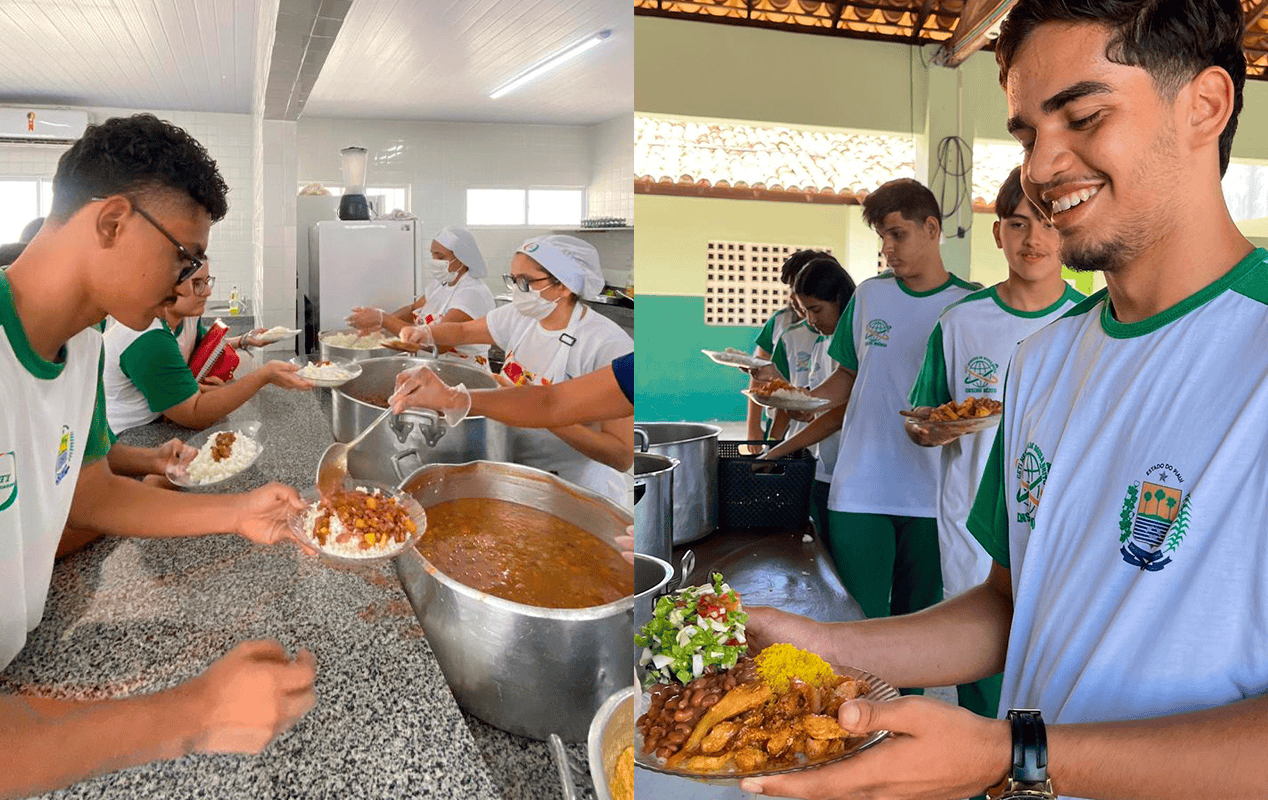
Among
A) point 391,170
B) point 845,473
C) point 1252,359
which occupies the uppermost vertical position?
point 391,170

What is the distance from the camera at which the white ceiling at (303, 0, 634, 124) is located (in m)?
0.49

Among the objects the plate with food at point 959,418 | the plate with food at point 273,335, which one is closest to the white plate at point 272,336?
the plate with food at point 273,335

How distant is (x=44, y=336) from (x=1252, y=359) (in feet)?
3.01

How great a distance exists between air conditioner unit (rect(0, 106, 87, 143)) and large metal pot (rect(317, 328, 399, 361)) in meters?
0.29

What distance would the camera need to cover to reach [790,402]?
980 mm

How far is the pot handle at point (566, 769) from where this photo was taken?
1.66 feet

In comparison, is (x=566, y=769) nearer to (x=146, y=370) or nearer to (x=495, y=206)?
(x=495, y=206)

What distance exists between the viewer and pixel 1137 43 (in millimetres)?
549

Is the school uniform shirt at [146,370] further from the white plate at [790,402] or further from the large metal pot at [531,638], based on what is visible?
the white plate at [790,402]

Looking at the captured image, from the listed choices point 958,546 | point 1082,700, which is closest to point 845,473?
point 958,546

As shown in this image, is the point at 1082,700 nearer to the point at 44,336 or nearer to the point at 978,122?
the point at 978,122

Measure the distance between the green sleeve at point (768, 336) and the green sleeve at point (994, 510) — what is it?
264mm

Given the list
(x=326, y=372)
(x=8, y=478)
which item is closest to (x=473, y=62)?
(x=326, y=372)

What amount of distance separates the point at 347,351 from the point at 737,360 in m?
0.42
